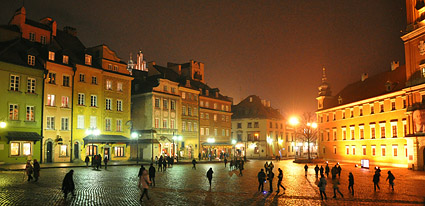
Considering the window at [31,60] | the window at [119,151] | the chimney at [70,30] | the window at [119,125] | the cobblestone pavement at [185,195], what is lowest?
the cobblestone pavement at [185,195]

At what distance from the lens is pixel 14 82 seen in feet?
145

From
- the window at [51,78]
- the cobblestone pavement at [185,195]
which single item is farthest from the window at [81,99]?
the cobblestone pavement at [185,195]

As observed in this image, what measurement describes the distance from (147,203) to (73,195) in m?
4.09

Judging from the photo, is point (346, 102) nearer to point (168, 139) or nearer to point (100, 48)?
point (168, 139)

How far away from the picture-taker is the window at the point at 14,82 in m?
43.8

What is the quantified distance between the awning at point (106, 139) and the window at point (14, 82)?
1112cm

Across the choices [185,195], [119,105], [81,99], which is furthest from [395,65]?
[185,195]

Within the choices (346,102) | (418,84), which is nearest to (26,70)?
(418,84)

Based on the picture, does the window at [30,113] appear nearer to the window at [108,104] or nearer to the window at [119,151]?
the window at [108,104]

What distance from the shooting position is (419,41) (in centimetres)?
4759

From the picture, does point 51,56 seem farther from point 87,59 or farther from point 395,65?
point 395,65

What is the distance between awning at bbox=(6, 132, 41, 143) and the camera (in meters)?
42.0

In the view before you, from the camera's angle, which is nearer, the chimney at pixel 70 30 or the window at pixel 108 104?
the window at pixel 108 104

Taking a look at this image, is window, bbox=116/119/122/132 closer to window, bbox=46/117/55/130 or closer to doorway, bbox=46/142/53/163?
window, bbox=46/117/55/130
